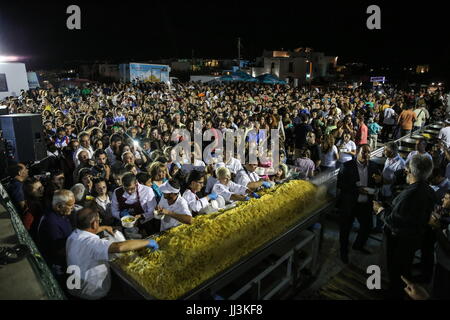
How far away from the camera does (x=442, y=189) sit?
393 centimetres

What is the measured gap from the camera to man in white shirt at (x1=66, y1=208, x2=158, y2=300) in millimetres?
2441

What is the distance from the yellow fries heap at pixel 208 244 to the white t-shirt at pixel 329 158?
2349 millimetres

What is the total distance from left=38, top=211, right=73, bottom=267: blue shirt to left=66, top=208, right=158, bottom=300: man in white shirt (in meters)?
0.47

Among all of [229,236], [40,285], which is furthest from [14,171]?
[229,236]

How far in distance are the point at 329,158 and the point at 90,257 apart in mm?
4932

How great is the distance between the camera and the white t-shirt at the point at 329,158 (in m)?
5.92

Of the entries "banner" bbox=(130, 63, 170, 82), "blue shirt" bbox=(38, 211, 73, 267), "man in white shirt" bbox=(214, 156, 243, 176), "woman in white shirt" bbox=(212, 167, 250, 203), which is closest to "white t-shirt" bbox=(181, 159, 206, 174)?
"man in white shirt" bbox=(214, 156, 243, 176)

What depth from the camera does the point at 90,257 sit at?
2.47m

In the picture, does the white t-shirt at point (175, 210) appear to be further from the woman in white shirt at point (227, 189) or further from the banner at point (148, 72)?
the banner at point (148, 72)

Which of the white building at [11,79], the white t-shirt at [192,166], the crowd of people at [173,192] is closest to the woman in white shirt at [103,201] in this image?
the crowd of people at [173,192]

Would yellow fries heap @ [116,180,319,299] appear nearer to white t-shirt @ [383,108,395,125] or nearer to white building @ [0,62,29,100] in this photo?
white t-shirt @ [383,108,395,125]

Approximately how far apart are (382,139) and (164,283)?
1125 cm
